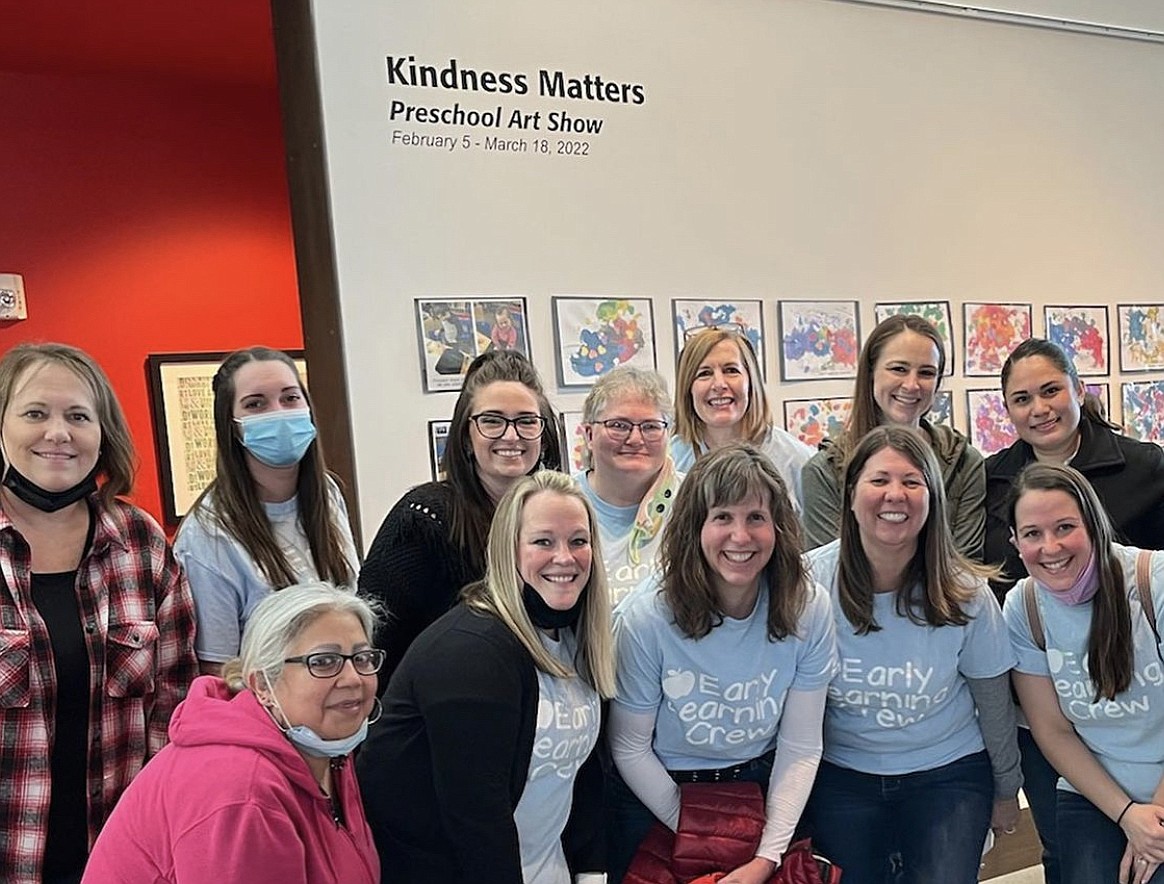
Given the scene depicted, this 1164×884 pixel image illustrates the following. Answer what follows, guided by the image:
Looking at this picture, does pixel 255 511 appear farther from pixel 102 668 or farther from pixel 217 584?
pixel 102 668

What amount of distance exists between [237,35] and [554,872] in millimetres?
3587

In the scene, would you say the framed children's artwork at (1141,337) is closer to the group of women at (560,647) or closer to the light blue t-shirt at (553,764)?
the group of women at (560,647)

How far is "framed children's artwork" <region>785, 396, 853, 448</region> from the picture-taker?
4074mm

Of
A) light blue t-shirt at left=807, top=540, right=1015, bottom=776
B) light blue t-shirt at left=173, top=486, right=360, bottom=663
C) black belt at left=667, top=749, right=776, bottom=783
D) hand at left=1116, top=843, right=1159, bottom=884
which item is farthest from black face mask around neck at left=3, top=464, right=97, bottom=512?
hand at left=1116, top=843, right=1159, bottom=884

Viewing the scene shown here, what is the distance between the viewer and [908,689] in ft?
7.40

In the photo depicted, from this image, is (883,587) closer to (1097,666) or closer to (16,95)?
(1097,666)

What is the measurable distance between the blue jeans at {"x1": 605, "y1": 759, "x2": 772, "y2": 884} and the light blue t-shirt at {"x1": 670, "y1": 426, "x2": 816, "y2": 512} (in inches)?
33.0

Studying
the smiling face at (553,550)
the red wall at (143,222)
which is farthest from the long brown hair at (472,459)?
the red wall at (143,222)

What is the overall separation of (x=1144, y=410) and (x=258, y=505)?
4.45 metres

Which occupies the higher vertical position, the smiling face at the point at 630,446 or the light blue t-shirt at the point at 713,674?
the smiling face at the point at 630,446

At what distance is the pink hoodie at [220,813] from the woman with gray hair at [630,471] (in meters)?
0.94

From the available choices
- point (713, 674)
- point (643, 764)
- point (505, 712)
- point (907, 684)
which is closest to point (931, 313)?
point (907, 684)

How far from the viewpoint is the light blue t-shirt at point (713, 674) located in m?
2.16

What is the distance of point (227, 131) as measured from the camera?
4.80 metres
